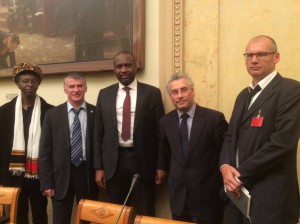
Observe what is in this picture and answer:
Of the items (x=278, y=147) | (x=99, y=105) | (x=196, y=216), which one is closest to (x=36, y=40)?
(x=99, y=105)

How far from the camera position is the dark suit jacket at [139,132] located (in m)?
2.64

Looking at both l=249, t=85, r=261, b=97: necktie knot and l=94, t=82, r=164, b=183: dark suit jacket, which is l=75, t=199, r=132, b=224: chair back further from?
l=249, t=85, r=261, b=97: necktie knot

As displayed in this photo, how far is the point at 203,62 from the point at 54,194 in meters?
1.62

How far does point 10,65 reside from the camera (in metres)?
3.87

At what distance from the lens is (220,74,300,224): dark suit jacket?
69.3 inches

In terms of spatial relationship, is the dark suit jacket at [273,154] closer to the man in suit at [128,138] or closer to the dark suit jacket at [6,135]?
the man in suit at [128,138]

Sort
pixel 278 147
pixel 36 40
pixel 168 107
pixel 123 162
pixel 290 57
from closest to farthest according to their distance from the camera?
pixel 278 147 < pixel 290 57 < pixel 123 162 < pixel 168 107 < pixel 36 40

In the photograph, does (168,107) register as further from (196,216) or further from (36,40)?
(36,40)

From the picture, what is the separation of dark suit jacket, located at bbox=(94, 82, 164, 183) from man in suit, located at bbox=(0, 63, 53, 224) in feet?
2.18

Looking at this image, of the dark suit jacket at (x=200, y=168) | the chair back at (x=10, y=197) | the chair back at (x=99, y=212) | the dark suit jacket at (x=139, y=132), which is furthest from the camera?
the dark suit jacket at (x=139, y=132)

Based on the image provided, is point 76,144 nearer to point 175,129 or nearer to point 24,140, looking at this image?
point 24,140

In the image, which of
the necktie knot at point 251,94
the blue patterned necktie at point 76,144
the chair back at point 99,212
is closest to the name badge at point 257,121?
the necktie knot at point 251,94

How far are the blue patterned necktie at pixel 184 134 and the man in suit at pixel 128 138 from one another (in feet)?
1.17

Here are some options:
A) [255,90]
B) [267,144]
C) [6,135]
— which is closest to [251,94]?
[255,90]
